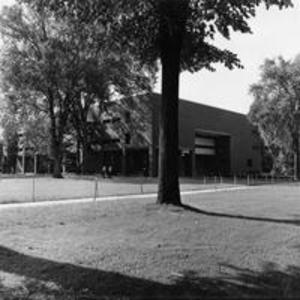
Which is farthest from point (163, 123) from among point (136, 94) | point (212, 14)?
point (136, 94)

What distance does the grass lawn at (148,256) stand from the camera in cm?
579

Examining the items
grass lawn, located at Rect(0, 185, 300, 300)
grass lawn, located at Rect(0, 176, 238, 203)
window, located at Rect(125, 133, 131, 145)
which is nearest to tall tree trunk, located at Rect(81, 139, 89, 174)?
window, located at Rect(125, 133, 131, 145)

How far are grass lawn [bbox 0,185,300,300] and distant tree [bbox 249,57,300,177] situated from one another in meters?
37.1

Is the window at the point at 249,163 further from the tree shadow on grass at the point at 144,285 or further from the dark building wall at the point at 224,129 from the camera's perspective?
the tree shadow on grass at the point at 144,285

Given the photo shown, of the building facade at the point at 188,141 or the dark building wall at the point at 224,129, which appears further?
the dark building wall at the point at 224,129

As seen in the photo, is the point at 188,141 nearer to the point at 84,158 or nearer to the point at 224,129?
the point at 224,129

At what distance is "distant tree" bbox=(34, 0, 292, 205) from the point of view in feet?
41.4

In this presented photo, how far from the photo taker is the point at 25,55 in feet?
137

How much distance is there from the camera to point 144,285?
589 cm

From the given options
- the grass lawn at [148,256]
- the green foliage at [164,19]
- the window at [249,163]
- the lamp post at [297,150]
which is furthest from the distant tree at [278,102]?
the grass lawn at [148,256]

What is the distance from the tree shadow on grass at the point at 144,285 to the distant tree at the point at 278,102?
140 ft

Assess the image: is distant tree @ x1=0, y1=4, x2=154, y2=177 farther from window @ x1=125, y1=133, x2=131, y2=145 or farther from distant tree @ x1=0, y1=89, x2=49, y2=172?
window @ x1=125, y1=133, x2=131, y2=145

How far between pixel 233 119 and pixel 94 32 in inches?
1963

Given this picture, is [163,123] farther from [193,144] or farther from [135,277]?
[193,144]
